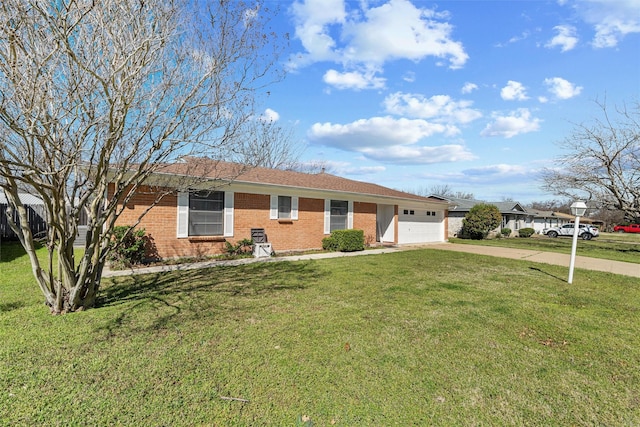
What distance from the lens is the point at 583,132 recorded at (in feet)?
55.7

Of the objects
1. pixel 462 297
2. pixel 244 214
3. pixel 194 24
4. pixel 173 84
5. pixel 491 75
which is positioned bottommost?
pixel 462 297

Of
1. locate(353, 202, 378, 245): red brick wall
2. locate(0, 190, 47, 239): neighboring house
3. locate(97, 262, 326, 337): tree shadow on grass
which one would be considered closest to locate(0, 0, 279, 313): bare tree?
locate(97, 262, 326, 337): tree shadow on grass

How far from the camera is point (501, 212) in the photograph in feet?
98.2

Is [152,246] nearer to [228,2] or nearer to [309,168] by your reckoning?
[228,2]

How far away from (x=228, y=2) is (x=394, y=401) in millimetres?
5672

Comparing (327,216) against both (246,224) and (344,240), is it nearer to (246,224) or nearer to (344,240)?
(344,240)

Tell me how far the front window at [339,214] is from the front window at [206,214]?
16.6ft

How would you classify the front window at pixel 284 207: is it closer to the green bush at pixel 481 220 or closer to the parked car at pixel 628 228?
the green bush at pixel 481 220

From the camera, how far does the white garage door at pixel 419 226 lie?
56.1ft

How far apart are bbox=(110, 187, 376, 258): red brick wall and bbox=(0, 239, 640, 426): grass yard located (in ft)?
9.98

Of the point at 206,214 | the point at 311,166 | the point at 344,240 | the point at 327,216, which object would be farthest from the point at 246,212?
the point at 311,166

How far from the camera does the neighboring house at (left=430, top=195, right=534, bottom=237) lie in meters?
26.0

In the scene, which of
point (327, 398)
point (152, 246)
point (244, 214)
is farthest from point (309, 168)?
point (327, 398)

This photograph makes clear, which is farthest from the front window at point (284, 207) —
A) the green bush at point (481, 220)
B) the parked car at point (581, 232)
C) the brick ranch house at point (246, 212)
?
the parked car at point (581, 232)
